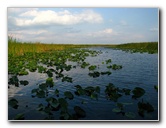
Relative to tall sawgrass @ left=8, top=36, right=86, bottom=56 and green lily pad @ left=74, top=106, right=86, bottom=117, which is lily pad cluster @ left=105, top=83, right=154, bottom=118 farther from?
tall sawgrass @ left=8, top=36, right=86, bottom=56

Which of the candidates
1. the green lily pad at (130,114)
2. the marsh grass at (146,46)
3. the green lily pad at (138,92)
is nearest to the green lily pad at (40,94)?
the green lily pad at (130,114)

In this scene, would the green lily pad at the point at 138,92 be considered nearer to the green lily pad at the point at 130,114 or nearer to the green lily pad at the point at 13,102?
the green lily pad at the point at 130,114

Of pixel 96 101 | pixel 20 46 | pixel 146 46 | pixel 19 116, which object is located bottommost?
pixel 19 116

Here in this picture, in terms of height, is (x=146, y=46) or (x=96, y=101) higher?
(x=146, y=46)

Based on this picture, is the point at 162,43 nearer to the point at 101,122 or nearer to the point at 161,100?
the point at 161,100

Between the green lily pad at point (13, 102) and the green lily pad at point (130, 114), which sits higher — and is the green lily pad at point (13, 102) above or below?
above

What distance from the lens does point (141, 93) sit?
394 centimetres

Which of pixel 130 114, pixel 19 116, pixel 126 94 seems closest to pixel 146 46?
pixel 126 94

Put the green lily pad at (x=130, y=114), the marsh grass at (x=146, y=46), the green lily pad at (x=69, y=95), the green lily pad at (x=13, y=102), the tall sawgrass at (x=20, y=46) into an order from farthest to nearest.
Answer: the marsh grass at (x=146, y=46) → the tall sawgrass at (x=20, y=46) → the green lily pad at (x=69, y=95) → the green lily pad at (x=13, y=102) → the green lily pad at (x=130, y=114)

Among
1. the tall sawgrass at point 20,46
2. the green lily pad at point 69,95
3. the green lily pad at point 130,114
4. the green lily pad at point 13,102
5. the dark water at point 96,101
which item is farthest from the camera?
the tall sawgrass at point 20,46

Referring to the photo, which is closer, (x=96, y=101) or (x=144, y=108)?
(x=144, y=108)

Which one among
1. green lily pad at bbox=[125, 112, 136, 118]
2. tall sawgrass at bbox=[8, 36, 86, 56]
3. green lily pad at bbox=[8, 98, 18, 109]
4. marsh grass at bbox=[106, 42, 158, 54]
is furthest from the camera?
marsh grass at bbox=[106, 42, 158, 54]

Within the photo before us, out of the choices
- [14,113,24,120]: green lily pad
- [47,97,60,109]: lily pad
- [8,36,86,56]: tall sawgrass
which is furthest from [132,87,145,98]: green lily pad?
[8,36,86,56]: tall sawgrass

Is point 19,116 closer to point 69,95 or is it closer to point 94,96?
point 69,95
